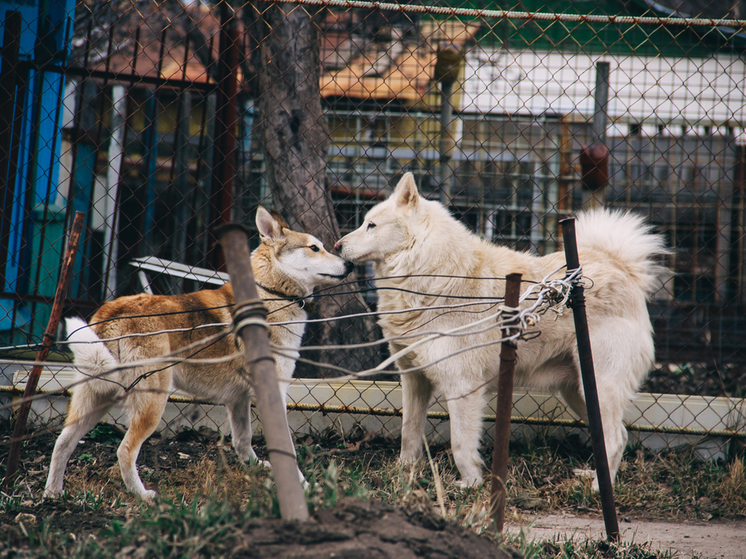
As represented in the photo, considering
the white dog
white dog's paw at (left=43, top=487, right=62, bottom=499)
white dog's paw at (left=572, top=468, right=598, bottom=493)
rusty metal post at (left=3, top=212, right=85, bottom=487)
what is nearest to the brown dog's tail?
rusty metal post at (left=3, top=212, right=85, bottom=487)

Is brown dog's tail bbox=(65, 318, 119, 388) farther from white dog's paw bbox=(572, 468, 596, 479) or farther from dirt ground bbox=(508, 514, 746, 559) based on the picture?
white dog's paw bbox=(572, 468, 596, 479)

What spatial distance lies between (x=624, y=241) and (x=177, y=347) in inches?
117

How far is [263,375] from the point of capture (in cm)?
179

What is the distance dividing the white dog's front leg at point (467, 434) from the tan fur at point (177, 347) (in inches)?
42.0

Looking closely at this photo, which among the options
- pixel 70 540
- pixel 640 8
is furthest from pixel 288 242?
pixel 640 8

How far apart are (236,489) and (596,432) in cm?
167

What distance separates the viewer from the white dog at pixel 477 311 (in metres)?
3.38

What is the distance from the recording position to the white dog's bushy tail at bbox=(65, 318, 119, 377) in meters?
2.92

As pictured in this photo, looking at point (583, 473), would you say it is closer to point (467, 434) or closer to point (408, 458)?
point (467, 434)

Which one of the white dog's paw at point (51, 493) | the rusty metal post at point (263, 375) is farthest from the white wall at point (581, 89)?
the white dog's paw at point (51, 493)

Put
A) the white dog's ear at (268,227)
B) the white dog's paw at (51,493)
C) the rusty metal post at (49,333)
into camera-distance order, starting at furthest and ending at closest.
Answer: the white dog's ear at (268,227)
the rusty metal post at (49,333)
the white dog's paw at (51,493)

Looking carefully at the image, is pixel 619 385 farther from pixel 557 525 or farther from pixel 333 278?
pixel 333 278

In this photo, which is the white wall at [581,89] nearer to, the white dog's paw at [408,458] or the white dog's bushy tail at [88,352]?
the white dog's paw at [408,458]

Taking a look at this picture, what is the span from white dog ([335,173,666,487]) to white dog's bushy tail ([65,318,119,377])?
1.58 meters
